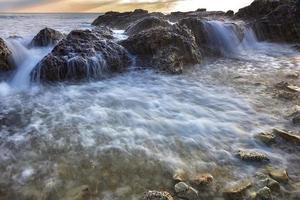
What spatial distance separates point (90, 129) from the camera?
7094mm

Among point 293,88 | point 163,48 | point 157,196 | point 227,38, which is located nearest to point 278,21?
point 227,38

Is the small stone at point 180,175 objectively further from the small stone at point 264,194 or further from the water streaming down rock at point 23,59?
the water streaming down rock at point 23,59

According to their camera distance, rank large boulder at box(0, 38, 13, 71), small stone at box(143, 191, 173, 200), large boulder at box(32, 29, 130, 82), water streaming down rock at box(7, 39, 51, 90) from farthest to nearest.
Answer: large boulder at box(0, 38, 13, 71), large boulder at box(32, 29, 130, 82), water streaming down rock at box(7, 39, 51, 90), small stone at box(143, 191, 173, 200)

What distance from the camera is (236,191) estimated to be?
495 cm

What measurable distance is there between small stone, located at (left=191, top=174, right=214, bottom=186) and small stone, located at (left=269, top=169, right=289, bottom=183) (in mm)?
953

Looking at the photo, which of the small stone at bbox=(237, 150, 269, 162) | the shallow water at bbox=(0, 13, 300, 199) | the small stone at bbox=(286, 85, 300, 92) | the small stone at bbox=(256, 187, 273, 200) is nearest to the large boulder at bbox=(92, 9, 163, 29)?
the shallow water at bbox=(0, 13, 300, 199)

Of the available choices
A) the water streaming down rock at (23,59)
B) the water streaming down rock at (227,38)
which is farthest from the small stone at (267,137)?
the water streaming down rock at (227,38)

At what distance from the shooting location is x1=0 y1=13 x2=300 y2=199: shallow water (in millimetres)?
5387

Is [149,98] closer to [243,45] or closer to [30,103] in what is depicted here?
[30,103]

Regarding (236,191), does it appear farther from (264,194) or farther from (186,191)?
(186,191)

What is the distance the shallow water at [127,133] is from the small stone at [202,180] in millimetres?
195

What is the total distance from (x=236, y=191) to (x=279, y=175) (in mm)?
852

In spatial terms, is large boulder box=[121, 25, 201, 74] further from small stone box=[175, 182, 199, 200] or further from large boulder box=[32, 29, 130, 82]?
small stone box=[175, 182, 199, 200]

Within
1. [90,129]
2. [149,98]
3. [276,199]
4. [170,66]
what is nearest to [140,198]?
[276,199]
